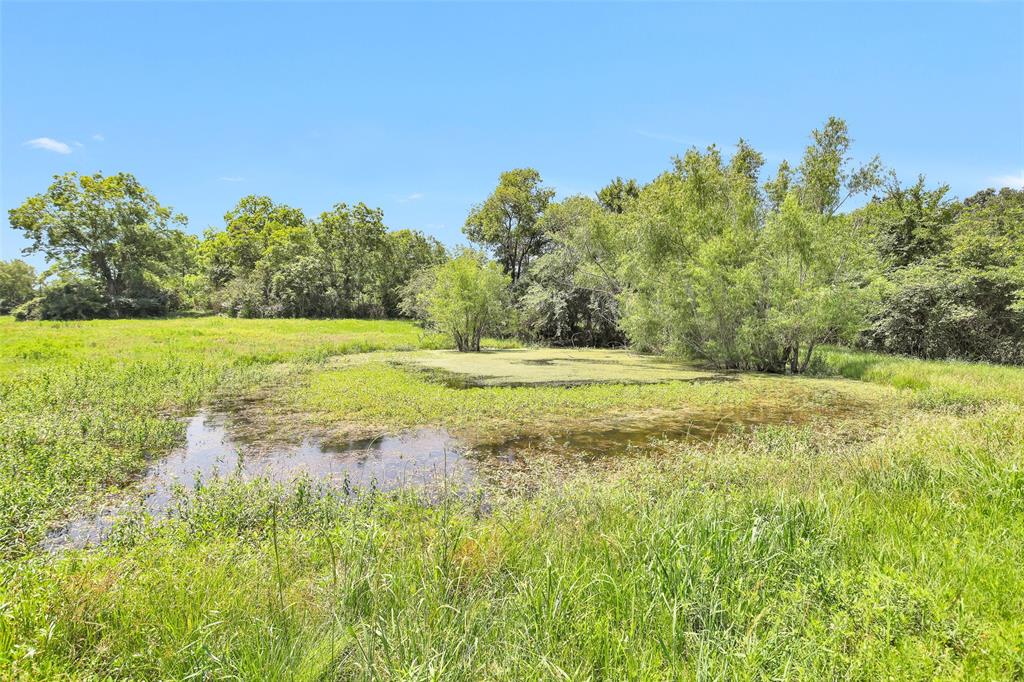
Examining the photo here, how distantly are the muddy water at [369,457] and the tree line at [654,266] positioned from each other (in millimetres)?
9321

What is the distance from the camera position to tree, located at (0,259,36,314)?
185 feet

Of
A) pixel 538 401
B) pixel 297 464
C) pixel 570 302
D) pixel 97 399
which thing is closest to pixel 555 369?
pixel 538 401

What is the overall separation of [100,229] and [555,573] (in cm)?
5408

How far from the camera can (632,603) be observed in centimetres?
292

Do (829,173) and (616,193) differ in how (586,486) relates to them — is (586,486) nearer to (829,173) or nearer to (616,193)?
(829,173)

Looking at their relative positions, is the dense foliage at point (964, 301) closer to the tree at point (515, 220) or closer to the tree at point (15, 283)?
the tree at point (515, 220)

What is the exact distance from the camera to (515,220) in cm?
4162

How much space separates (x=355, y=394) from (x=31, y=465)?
24.0 feet

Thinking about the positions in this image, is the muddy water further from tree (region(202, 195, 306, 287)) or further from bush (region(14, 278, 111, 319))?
tree (region(202, 195, 306, 287))

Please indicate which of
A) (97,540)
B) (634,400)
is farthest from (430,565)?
(634,400)

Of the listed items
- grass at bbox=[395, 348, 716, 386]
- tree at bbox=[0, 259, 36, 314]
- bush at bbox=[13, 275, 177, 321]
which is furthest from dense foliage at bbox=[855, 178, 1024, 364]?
tree at bbox=[0, 259, 36, 314]

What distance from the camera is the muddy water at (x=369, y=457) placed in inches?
244

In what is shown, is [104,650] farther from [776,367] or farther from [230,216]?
[230,216]

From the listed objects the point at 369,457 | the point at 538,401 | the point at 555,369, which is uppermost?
the point at 555,369
